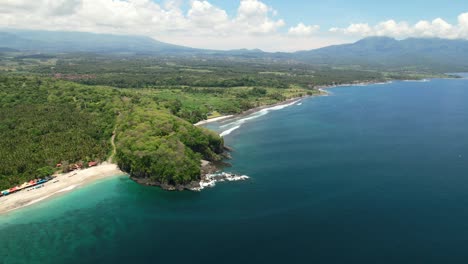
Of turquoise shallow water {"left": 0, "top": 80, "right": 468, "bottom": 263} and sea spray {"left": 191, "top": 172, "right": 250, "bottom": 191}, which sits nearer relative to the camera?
turquoise shallow water {"left": 0, "top": 80, "right": 468, "bottom": 263}

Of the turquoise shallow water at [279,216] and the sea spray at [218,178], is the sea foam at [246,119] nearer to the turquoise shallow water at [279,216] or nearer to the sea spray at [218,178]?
the turquoise shallow water at [279,216]

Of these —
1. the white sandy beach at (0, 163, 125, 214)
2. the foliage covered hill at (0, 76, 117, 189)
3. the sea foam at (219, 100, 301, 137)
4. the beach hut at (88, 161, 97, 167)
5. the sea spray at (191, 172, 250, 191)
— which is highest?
the foliage covered hill at (0, 76, 117, 189)

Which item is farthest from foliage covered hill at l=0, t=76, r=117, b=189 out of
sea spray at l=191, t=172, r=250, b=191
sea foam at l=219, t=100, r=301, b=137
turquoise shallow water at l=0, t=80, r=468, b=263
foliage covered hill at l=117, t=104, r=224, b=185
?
sea foam at l=219, t=100, r=301, b=137

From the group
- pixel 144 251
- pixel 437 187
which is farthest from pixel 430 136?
pixel 144 251

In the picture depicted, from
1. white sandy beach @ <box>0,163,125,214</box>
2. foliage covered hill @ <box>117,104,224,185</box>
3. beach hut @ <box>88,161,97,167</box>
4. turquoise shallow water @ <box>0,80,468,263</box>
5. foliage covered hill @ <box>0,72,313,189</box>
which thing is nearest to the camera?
turquoise shallow water @ <box>0,80,468,263</box>

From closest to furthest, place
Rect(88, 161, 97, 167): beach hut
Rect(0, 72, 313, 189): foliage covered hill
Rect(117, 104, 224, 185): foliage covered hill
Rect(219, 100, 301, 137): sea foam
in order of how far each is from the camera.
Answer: Rect(117, 104, 224, 185): foliage covered hill < Rect(0, 72, 313, 189): foliage covered hill < Rect(88, 161, 97, 167): beach hut < Rect(219, 100, 301, 137): sea foam

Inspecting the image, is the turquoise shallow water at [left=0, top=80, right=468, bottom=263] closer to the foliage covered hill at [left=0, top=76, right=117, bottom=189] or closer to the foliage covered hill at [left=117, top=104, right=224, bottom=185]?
the foliage covered hill at [left=117, top=104, right=224, bottom=185]

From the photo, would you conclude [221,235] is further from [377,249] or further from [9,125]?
[9,125]
